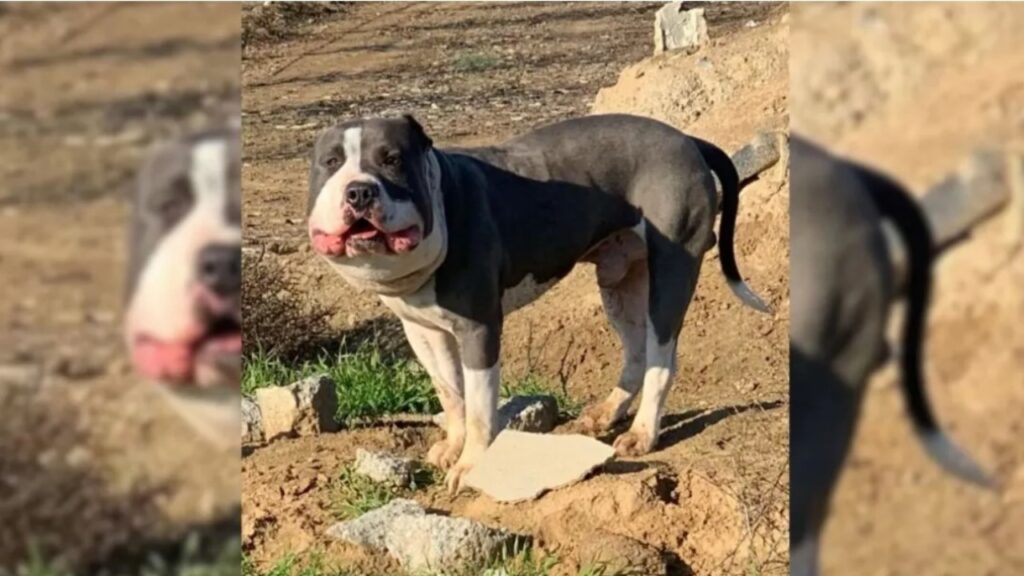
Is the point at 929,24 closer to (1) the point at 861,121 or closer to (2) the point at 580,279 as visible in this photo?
(1) the point at 861,121

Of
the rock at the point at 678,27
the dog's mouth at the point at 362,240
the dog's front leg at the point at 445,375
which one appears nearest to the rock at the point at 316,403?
the dog's front leg at the point at 445,375

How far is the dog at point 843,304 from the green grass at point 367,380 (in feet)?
4.07

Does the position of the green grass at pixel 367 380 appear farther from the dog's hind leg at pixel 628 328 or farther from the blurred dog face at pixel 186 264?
the blurred dog face at pixel 186 264

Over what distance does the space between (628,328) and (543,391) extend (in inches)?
12.4

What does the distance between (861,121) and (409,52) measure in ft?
4.12

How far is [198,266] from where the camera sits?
1999mm

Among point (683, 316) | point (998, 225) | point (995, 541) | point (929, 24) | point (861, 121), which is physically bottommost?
point (995, 541)

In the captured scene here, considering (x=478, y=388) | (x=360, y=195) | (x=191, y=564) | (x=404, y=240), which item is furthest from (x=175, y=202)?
(x=478, y=388)

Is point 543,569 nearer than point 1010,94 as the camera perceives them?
No

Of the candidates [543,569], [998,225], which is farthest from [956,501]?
[543,569]

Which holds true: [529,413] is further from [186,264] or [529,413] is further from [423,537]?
[186,264]

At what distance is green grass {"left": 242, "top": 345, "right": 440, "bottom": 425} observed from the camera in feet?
12.2

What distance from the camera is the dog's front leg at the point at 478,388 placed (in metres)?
3.44

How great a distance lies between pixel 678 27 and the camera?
11.6ft
